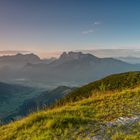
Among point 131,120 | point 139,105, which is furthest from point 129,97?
point 131,120

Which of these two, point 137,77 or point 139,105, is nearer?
point 139,105

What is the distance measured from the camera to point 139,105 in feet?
46.2

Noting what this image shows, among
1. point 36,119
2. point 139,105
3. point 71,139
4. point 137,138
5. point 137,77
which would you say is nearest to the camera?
point 137,138

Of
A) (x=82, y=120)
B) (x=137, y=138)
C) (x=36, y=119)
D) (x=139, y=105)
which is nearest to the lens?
(x=137, y=138)

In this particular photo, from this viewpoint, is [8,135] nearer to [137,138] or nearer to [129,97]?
[137,138]

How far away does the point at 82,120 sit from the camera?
12.0 metres

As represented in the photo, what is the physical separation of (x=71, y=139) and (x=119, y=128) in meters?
1.82

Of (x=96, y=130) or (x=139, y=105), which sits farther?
(x=139, y=105)

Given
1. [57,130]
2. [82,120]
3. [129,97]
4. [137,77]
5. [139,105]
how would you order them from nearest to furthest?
[57,130] < [82,120] < [139,105] < [129,97] < [137,77]

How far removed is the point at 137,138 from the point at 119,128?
4.56 ft

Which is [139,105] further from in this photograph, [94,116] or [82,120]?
[82,120]

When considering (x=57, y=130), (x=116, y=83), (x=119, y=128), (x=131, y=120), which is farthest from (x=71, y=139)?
(x=116, y=83)

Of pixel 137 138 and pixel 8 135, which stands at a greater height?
pixel 137 138

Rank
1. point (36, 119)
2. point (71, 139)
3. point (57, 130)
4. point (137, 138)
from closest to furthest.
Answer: point (137, 138) → point (71, 139) → point (57, 130) → point (36, 119)
